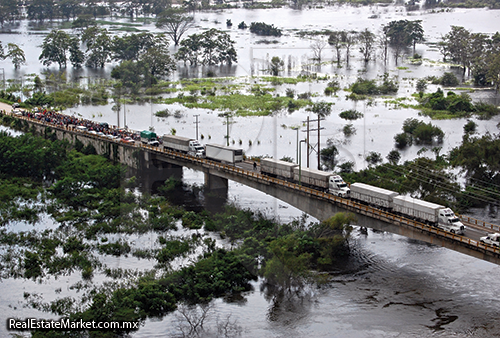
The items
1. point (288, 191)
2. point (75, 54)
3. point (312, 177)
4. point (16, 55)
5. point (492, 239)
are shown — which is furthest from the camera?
point (16, 55)

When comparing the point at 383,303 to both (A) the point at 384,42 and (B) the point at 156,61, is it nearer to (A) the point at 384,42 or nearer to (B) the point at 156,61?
(B) the point at 156,61

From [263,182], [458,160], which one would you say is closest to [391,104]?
[458,160]

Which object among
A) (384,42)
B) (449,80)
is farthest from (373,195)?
(384,42)

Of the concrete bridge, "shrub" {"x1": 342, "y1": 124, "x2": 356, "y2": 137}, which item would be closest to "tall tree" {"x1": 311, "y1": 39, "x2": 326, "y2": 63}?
"shrub" {"x1": 342, "y1": 124, "x2": 356, "y2": 137}

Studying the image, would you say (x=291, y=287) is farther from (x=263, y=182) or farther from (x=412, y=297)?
(x=263, y=182)

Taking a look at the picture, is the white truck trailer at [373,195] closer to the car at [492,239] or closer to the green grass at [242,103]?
the car at [492,239]

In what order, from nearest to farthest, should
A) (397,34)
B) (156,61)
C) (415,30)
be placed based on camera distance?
(156,61)
(397,34)
(415,30)
